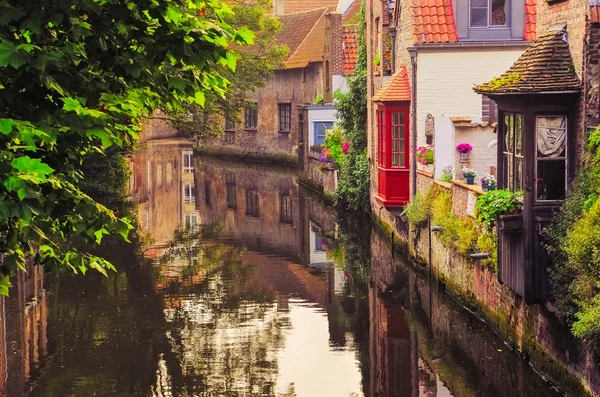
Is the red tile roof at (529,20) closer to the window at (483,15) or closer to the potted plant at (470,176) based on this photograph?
the window at (483,15)

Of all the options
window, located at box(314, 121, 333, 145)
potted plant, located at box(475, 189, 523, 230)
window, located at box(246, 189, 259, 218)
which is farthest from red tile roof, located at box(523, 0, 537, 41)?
window, located at box(314, 121, 333, 145)

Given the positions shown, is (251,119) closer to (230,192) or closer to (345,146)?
(230,192)

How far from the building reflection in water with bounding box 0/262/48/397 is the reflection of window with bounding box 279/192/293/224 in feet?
39.6

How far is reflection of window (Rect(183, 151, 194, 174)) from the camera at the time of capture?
5178 cm

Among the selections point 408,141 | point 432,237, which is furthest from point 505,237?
point 408,141

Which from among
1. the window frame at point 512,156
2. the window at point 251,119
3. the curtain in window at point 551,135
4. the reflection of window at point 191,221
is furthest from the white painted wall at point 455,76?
the window at point 251,119

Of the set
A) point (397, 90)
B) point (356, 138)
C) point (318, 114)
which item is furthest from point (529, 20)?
point (318, 114)

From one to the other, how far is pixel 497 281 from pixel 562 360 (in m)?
2.99

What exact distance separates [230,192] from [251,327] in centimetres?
2316

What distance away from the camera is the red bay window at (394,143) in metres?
24.9

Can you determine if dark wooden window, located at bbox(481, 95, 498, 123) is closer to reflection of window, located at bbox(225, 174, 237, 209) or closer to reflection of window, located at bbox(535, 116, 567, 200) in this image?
reflection of window, located at bbox(535, 116, 567, 200)

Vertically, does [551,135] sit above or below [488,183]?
above

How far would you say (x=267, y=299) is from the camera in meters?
20.1

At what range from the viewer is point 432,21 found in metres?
23.9
